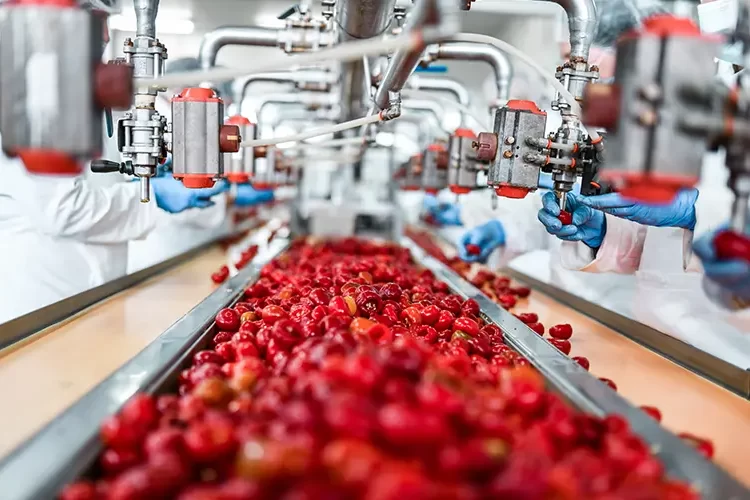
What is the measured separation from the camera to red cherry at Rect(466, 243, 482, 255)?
3369 millimetres

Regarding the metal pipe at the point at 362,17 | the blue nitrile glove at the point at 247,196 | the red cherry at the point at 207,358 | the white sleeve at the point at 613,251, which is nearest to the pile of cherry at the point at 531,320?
the white sleeve at the point at 613,251

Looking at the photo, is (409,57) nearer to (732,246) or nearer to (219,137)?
(219,137)

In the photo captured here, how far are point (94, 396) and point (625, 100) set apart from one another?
3.42 feet

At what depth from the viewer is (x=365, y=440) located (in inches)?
27.9

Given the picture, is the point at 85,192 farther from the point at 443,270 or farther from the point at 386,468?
the point at 386,468

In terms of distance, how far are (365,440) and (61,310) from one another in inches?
61.1

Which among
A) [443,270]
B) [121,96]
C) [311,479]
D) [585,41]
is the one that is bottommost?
[443,270]

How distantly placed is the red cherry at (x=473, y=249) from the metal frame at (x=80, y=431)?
2154 mm

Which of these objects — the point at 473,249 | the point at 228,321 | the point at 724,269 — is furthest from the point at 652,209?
the point at 473,249

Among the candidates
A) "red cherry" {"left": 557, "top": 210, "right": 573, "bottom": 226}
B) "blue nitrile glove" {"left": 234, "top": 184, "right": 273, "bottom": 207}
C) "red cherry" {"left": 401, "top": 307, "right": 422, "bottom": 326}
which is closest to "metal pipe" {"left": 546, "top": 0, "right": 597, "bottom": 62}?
"red cherry" {"left": 557, "top": 210, "right": 573, "bottom": 226}

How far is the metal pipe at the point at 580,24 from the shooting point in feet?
5.30

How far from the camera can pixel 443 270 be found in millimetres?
2957

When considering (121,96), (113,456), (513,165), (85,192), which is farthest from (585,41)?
(85,192)

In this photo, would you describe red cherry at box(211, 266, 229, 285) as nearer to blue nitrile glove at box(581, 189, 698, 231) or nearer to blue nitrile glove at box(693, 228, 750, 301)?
blue nitrile glove at box(581, 189, 698, 231)
